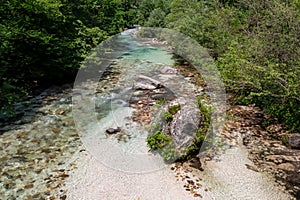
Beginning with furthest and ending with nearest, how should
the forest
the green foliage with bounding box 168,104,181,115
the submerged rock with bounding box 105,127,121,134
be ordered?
the submerged rock with bounding box 105,127,121,134
the forest
the green foliage with bounding box 168,104,181,115

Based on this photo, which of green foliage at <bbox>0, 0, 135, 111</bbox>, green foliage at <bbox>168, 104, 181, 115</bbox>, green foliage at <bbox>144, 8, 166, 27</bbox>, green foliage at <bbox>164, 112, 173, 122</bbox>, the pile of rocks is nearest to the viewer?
the pile of rocks

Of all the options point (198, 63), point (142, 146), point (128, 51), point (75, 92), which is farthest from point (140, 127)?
point (128, 51)

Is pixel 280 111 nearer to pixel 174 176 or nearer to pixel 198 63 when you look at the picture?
pixel 174 176

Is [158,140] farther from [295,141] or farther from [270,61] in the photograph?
[270,61]

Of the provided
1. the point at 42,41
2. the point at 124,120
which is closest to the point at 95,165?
the point at 124,120

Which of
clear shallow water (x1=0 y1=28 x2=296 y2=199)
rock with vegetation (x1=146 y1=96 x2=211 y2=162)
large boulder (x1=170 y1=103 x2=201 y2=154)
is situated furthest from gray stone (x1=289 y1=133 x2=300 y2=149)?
large boulder (x1=170 y1=103 x2=201 y2=154)

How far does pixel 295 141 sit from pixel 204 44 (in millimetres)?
8158

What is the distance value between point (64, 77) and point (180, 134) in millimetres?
7457

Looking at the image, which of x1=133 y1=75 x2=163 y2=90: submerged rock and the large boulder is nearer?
the large boulder

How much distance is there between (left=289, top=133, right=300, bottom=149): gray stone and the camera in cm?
735

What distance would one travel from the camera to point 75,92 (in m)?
11.4

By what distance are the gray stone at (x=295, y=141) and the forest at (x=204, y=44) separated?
0.46 m

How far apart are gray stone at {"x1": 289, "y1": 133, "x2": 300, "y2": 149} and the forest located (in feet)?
1.50

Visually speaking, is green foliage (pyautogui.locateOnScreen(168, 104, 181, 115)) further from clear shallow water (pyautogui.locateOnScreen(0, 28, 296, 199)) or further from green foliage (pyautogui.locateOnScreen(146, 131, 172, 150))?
clear shallow water (pyautogui.locateOnScreen(0, 28, 296, 199))
